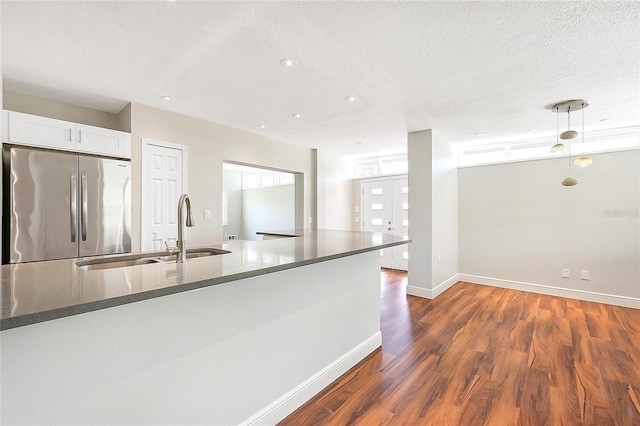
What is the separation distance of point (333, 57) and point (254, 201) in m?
6.53

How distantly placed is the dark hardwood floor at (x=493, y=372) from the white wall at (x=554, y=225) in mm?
625

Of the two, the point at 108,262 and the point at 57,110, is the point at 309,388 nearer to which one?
the point at 108,262

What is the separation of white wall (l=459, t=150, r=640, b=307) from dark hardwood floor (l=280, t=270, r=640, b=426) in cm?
63

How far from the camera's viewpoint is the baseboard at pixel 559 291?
3791 mm

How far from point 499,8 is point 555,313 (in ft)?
11.9

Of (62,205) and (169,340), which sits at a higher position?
(62,205)

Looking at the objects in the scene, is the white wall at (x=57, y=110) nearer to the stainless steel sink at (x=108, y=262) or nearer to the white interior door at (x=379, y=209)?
the stainless steel sink at (x=108, y=262)

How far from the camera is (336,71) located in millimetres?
2467

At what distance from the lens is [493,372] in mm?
2221

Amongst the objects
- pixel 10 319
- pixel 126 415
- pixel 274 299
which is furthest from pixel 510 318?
pixel 10 319

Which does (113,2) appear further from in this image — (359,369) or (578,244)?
(578,244)

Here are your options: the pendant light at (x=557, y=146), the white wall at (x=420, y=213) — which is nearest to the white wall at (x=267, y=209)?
the white wall at (x=420, y=213)

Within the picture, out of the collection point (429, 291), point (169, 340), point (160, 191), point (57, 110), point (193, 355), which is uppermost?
point (57, 110)

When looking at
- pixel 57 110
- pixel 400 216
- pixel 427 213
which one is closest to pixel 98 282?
pixel 57 110
